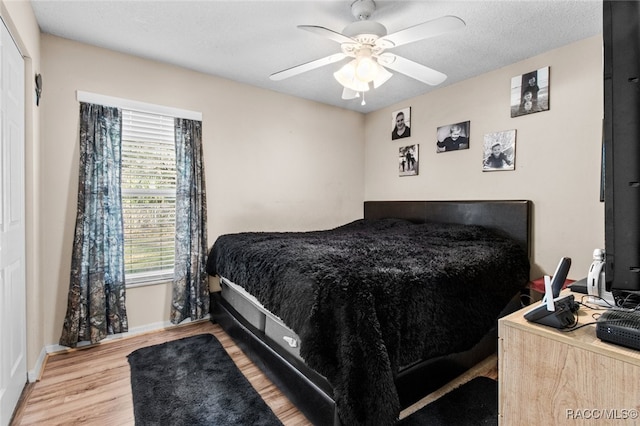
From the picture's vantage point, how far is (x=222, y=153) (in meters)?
3.24

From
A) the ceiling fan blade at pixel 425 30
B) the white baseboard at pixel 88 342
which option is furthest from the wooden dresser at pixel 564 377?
the white baseboard at pixel 88 342

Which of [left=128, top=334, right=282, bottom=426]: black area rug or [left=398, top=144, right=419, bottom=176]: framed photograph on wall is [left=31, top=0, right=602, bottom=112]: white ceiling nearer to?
[left=398, top=144, right=419, bottom=176]: framed photograph on wall

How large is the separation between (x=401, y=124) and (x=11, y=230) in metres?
3.75

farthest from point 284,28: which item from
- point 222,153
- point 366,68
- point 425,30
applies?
point 222,153

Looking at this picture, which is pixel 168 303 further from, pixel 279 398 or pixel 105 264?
pixel 279 398

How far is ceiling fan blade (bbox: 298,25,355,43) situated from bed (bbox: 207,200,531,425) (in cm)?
129

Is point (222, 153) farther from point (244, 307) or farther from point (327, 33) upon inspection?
point (327, 33)

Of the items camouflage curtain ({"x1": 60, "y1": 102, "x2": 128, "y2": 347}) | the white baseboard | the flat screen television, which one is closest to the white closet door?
the white baseboard

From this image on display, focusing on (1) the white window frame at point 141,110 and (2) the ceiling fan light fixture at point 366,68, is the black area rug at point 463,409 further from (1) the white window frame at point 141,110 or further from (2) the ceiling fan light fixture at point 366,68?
(1) the white window frame at point 141,110

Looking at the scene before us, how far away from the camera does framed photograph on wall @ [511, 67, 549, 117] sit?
8.76 feet

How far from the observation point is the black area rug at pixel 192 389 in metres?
1.68

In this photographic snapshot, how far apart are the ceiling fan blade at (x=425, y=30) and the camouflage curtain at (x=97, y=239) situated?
2.30 m

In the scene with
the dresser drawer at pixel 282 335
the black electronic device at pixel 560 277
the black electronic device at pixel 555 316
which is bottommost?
the dresser drawer at pixel 282 335

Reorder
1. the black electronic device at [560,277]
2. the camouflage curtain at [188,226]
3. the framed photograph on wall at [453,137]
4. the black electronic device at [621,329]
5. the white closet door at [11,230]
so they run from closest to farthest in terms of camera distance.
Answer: the black electronic device at [621,329] → the black electronic device at [560,277] → the white closet door at [11,230] → the camouflage curtain at [188,226] → the framed photograph on wall at [453,137]
